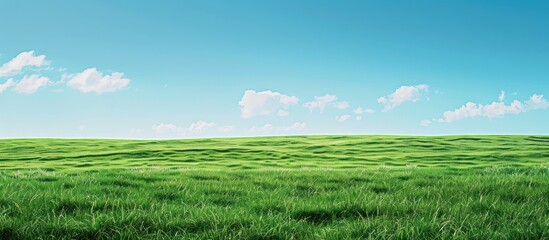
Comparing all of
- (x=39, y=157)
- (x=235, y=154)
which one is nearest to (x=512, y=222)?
(x=235, y=154)

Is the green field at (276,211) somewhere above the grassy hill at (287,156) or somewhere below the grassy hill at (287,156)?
above

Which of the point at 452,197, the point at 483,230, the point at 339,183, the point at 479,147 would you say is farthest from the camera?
the point at 479,147

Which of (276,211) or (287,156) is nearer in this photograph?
(276,211)

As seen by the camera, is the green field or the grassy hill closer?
the green field

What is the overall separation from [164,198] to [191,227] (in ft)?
8.08

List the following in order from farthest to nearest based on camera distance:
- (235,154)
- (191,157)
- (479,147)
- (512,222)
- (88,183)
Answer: (479,147) → (235,154) → (191,157) → (88,183) → (512,222)

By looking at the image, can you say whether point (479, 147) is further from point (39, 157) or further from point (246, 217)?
point (246, 217)

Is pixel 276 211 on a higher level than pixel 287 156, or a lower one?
higher

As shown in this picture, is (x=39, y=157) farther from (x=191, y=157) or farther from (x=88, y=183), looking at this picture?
(x=88, y=183)

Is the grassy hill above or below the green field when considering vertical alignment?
below

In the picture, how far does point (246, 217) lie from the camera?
5.53m

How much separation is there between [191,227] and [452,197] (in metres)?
4.18

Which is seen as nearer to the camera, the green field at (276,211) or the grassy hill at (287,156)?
the green field at (276,211)

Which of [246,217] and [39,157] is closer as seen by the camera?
[246,217]
